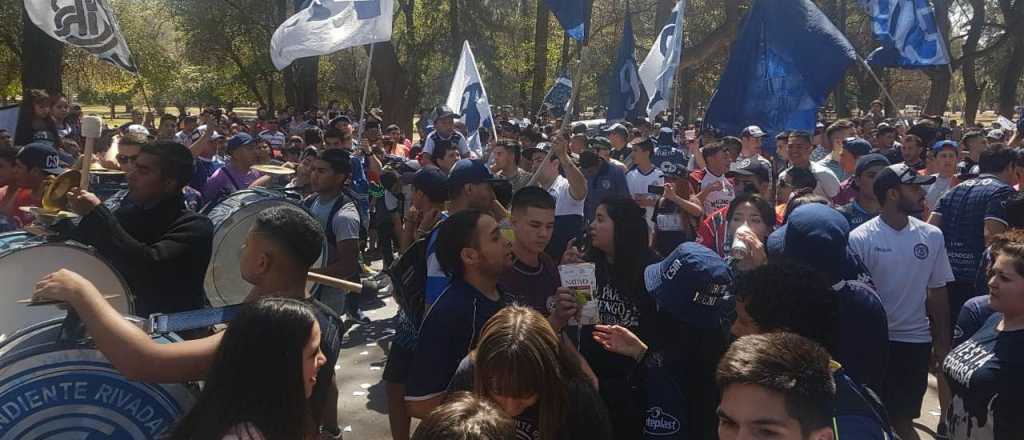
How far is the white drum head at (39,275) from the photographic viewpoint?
10.7 ft

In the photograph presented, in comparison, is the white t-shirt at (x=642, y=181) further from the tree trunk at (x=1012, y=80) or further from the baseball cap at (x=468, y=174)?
the tree trunk at (x=1012, y=80)

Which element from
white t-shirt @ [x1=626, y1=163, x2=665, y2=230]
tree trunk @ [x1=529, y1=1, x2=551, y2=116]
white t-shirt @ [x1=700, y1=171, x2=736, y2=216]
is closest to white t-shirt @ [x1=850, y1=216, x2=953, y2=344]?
white t-shirt @ [x1=700, y1=171, x2=736, y2=216]

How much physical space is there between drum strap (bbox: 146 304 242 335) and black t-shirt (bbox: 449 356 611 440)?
0.97m

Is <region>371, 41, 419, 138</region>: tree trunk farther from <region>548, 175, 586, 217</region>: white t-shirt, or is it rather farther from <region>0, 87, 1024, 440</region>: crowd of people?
<region>0, 87, 1024, 440</region>: crowd of people

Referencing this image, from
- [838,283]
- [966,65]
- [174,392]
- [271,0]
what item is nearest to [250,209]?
[174,392]

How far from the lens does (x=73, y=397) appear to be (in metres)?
2.26

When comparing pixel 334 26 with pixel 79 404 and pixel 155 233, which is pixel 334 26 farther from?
pixel 79 404

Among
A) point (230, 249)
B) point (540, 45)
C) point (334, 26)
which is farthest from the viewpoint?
point (540, 45)

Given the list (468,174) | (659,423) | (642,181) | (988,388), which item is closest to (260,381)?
(659,423)

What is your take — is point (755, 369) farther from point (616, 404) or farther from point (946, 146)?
point (946, 146)

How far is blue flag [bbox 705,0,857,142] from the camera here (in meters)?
6.26

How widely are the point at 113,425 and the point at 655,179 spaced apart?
21.4ft

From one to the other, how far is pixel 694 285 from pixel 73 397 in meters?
2.08

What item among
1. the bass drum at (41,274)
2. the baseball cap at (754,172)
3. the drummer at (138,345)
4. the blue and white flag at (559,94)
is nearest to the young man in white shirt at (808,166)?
the baseball cap at (754,172)
